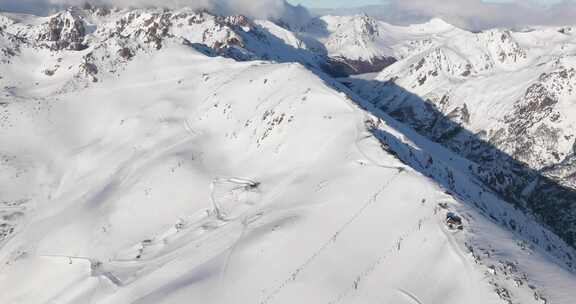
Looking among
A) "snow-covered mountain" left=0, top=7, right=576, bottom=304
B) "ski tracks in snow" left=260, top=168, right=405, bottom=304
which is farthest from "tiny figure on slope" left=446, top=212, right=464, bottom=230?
"ski tracks in snow" left=260, top=168, right=405, bottom=304

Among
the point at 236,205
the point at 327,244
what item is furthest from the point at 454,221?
the point at 236,205

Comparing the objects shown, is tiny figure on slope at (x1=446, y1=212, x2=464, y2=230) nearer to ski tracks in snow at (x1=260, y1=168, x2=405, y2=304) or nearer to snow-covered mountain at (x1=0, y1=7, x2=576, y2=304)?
snow-covered mountain at (x1=0, y1=7, x2=576, y2=304)

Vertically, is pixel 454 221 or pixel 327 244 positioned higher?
pixel 454 221

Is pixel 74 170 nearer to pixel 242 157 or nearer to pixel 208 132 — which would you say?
pixel 208 132

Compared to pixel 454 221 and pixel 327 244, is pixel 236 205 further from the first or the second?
pixel 454 221

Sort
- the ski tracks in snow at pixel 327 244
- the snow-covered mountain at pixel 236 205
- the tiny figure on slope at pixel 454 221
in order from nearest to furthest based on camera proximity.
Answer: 1. the snow-covered mountain at pixel 236 205
2. the ski tracks in snow at pixel 327 244
3. the tiny figure on slope at pixel 454 221

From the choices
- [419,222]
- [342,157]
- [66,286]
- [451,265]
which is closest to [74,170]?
[66,286]

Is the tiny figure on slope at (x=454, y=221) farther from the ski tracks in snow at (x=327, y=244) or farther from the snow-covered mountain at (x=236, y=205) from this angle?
the ski tracks in snow at (x=327, y=244)

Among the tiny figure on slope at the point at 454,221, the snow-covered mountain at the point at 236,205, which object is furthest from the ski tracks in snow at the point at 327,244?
the tiny figure on slope at the point at 454,221
